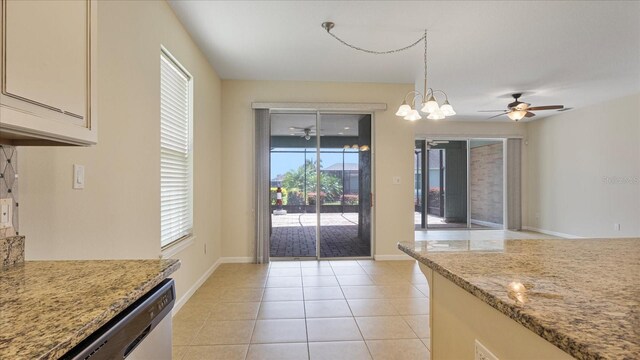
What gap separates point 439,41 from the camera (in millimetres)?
3502

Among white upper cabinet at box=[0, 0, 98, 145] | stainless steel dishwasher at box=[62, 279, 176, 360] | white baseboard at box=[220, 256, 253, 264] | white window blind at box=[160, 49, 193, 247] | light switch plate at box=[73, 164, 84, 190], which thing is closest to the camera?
stainless steel dishwasher at box=[62, 279, 176, 360]

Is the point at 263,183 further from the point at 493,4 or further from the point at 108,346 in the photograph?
the point at 108,346

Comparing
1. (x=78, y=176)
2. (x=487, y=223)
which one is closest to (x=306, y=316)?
(x=78, y=176)

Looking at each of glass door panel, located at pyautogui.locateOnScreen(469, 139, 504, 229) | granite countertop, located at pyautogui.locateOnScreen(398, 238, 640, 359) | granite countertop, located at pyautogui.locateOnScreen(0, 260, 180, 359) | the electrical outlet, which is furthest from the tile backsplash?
glass door panel, located at pyautogui.locateOnScreen(469, 139, 504, 229)

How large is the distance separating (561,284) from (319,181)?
4.17 m

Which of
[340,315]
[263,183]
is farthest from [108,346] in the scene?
[263,183]

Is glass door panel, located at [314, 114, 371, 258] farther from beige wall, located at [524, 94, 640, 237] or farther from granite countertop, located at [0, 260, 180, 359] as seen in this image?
beige wall, located at [524, 94, 640, 237]

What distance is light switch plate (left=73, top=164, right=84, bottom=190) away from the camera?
1.61 meters

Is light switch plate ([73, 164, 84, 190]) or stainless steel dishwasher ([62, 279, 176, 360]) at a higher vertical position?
light switch plate ([73, 164, 84, 190])

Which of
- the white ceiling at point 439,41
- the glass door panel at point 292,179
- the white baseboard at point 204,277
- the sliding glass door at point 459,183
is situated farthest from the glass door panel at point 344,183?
the sliding glass door at point 459,183

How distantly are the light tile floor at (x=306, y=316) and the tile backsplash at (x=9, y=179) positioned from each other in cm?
140

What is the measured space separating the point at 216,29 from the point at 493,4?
2584mm

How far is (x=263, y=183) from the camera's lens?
4.72 m

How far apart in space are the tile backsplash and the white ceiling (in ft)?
6.74
